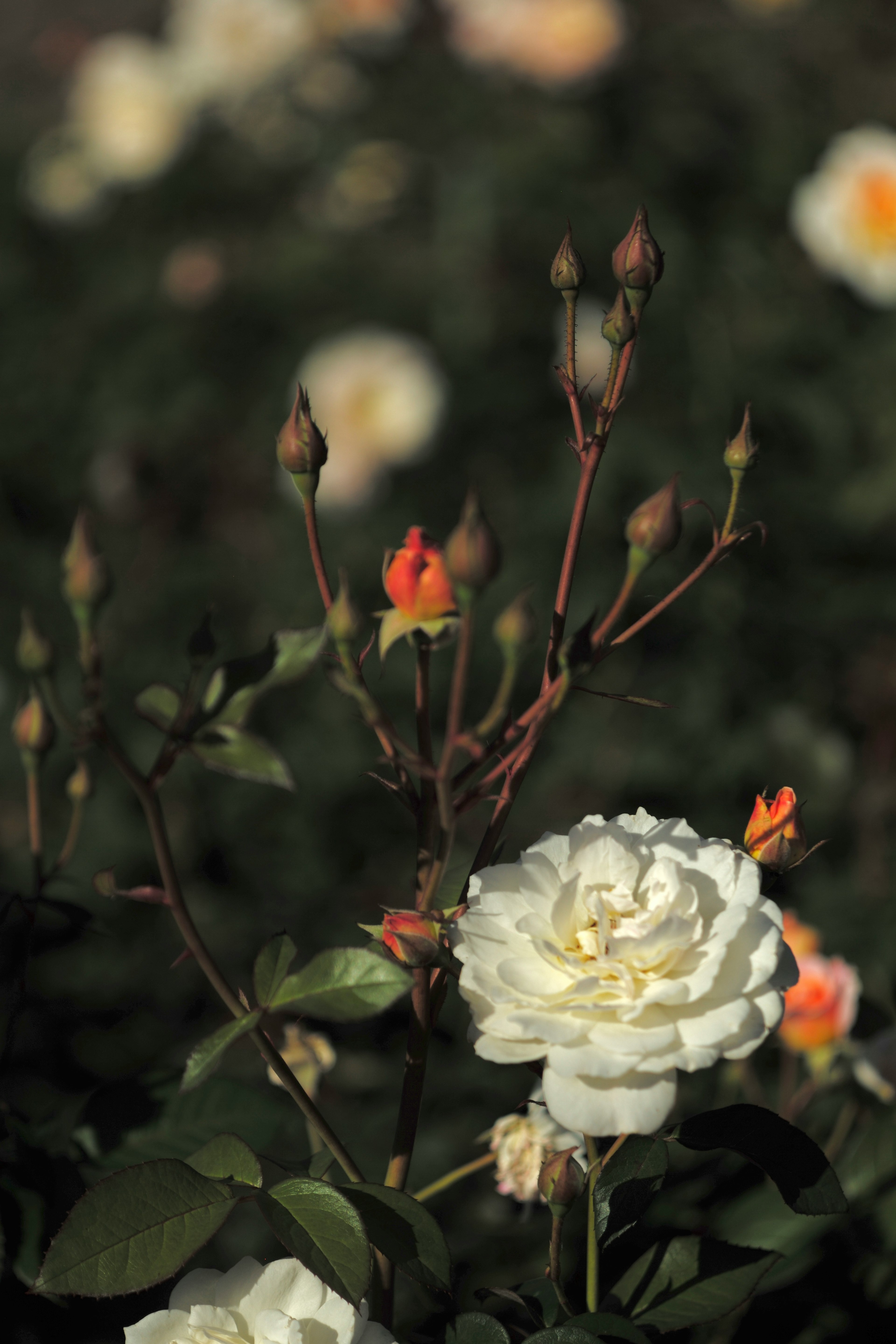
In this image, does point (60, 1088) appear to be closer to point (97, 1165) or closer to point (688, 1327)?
point (97, 1165)

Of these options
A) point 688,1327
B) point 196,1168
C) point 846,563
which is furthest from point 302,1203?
point 846,563

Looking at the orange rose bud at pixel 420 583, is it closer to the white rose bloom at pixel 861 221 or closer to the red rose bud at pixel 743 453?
the red rose bud at pixel 743 453

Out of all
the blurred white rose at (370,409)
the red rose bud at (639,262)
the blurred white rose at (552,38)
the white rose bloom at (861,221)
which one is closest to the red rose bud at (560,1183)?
the red rose bud at (639,262)

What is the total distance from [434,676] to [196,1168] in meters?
1.59

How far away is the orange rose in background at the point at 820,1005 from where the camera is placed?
2.81 ft

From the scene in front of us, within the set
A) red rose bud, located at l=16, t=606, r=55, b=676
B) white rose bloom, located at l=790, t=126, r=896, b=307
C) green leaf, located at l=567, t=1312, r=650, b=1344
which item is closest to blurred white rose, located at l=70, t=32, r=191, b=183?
white rose bloom, located at l=790, t=126, r=896, b=307

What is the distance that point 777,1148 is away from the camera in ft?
1.69

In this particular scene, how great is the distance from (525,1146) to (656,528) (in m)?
0.37

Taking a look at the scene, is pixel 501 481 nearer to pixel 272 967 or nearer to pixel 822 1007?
pixel 822 1007

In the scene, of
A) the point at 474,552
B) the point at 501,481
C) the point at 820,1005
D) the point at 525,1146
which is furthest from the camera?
the point at 501,481

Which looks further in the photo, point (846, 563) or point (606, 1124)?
point (846, 563)

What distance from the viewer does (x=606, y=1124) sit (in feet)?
1.39

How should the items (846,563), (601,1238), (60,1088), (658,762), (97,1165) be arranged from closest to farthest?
(601,1238), (97,1165), (60,1088), (658,762), (846,563)

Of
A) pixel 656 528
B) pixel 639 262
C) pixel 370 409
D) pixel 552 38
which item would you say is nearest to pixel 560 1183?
pixel 656 528
